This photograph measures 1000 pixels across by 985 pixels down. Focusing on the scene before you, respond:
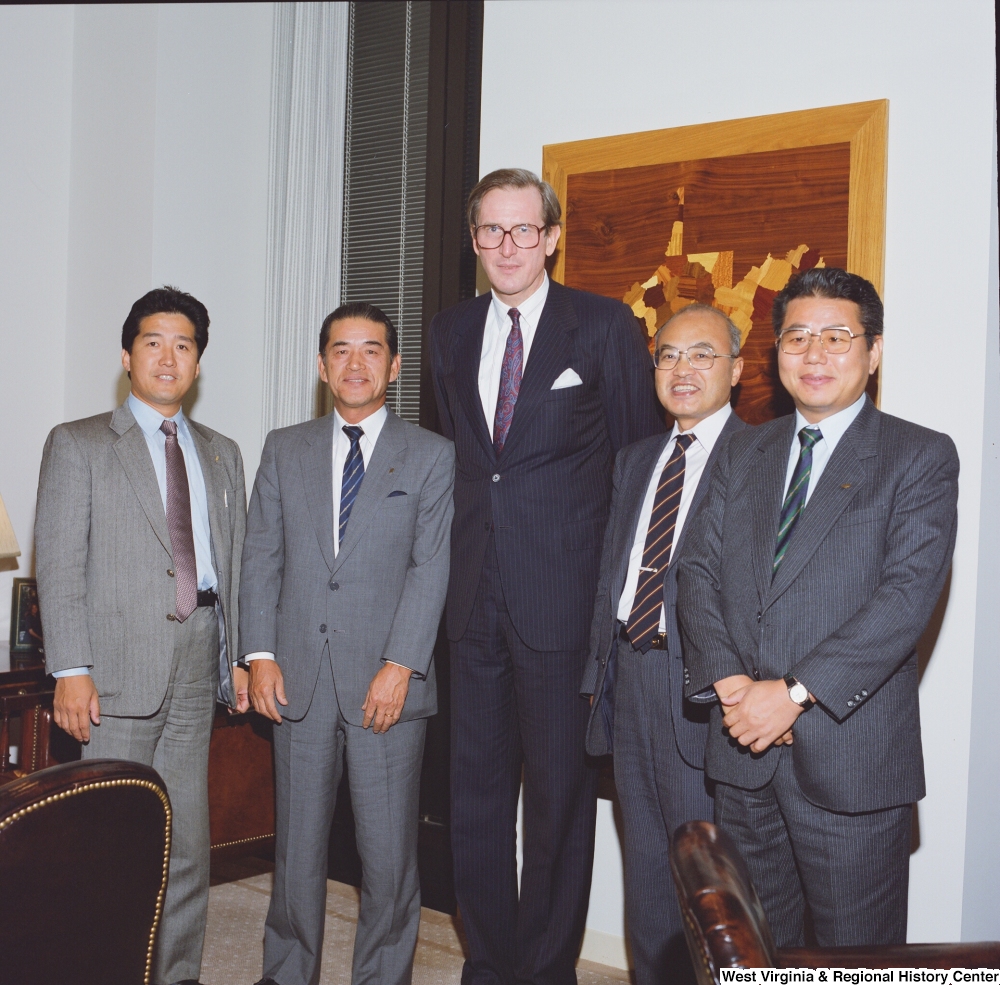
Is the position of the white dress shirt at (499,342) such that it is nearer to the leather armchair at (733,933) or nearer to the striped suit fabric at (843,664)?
the striped suit fabric at (843,664)

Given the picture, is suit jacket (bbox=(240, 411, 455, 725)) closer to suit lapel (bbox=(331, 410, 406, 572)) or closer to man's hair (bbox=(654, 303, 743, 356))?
suit lapel (bbox=(331, 410, 406, 572))

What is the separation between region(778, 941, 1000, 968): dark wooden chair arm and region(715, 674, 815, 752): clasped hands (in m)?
0.60

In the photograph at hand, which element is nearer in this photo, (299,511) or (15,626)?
(299,511)

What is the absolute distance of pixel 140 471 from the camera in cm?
283

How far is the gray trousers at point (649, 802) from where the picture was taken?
2490 millimetres

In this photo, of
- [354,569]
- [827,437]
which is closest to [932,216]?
[827,437]

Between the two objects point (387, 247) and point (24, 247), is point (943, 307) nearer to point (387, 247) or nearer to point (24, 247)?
point (387, 247)

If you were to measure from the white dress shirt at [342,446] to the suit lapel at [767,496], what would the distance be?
41.5 inches

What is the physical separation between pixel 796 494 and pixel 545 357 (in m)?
0.82

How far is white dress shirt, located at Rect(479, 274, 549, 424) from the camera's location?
2.83 meters

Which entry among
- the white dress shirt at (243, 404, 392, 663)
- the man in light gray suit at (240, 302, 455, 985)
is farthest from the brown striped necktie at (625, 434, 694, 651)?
the white dress shirt at (243, 404, 392, 663)

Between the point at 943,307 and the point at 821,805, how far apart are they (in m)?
1.29

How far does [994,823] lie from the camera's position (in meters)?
2.71

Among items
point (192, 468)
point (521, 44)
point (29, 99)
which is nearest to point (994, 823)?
point (192, 468)
